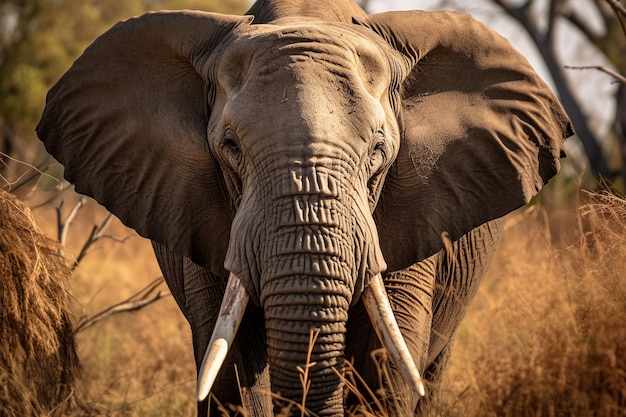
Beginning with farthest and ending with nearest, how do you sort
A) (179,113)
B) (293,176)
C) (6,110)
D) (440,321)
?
(6,110), (440,321), (179,113), (293,176)

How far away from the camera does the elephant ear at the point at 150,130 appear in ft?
15.8

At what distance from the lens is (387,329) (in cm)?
423

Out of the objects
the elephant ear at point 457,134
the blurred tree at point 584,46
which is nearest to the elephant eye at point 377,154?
the elephant ear at point 457,134

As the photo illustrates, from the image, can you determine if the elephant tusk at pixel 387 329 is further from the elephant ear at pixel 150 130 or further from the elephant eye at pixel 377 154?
the elephant ear at pixel 150 130

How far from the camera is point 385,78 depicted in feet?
15.1

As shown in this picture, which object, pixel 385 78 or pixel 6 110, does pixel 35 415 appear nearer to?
pixel 385 78

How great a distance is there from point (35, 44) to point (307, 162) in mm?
18571

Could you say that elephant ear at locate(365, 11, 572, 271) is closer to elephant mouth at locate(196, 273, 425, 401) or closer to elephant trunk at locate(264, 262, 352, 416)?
elephant mouth at locate(196, 273, 425, 401)

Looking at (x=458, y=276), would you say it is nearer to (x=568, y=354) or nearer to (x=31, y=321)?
(x=568, y=354)

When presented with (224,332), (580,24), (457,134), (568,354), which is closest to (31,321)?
(224,332)

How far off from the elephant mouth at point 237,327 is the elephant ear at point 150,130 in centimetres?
60

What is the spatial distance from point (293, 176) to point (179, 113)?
2.84 ft

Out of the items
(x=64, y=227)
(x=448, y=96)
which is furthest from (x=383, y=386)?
(x=64, y=227)

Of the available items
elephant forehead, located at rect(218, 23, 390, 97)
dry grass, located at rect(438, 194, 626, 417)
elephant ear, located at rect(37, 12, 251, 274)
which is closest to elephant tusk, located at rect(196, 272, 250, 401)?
elephant ear, located at rect(37, 12, 251, 274)
